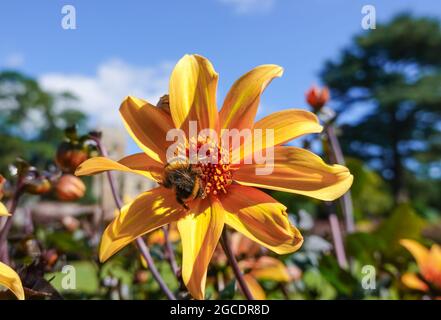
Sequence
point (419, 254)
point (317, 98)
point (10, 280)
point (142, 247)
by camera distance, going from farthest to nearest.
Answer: point (317, 98)
point (419, 254)
point (142, 247)
point (10, 280)

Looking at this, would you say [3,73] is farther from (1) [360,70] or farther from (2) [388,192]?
(2) [388,192]

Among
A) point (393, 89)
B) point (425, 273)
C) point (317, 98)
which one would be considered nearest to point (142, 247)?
point (425, 273)

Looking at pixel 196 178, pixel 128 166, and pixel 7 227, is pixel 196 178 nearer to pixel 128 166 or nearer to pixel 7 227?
pixel 128 166

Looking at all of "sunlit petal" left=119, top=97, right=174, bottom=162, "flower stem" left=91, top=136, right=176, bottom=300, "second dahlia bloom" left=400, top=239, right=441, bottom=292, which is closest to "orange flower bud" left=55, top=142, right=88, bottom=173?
"flower stem" left=91, top=136, right=176, bottom=300

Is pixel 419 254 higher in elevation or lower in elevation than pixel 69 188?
lower

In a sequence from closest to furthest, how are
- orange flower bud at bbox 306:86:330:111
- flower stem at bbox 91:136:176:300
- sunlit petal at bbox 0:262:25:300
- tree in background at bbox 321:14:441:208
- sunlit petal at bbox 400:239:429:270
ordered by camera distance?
sunlit petal at bbox 0:262:25:300, flower stem at bbox 91:136:176:300, sunlit petal at bbox 400:239:429:270, orange flower bud at bbox 306:86:330:111, tree in background at bbox 321:14:441:208

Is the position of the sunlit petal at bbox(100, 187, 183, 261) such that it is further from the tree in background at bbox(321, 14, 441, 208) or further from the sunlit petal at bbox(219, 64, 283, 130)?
the tree in background at bbox(321, 14, 441, 208)

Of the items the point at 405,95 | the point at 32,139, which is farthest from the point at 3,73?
the point at 405,95
